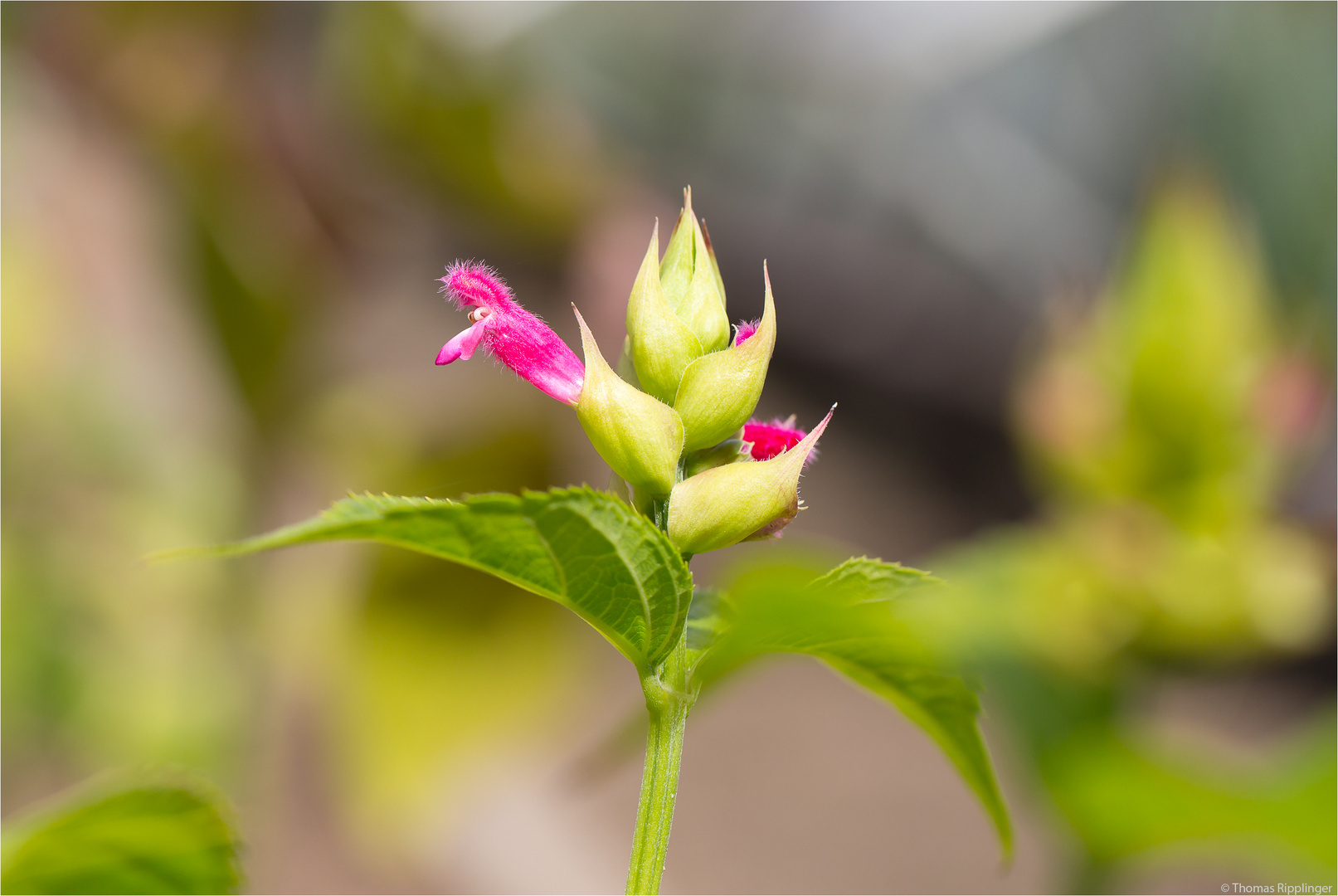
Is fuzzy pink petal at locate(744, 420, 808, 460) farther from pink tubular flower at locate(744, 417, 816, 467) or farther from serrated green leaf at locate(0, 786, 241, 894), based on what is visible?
serrated green leaf at locate(0, 786, 241, 894)

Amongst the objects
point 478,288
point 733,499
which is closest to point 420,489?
point 478,288

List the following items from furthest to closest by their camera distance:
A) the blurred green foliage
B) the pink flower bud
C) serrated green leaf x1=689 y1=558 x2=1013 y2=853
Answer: the blurred green foliage
the pink flower bud
serrated green leaf x1=689 y1=558 x2=1013 y2=853

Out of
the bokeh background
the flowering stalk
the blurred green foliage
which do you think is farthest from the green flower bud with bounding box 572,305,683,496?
the blurred green foliage

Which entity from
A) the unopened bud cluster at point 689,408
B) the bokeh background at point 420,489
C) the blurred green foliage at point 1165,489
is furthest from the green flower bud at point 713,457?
the blurred green foliage at point 1165,489

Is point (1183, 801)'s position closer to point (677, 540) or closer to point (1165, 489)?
point (677, 540)

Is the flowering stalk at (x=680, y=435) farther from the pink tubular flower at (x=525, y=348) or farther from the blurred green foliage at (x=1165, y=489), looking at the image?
the blurred green foliage at (x=1165, y=489)

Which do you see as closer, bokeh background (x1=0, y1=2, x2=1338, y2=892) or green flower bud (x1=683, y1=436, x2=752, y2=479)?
green flower bud (x1=683, y1=436, x2=752, y2=479)

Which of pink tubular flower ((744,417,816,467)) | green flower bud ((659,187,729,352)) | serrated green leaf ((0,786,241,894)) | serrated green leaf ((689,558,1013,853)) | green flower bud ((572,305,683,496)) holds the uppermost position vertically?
green flower bud ((659,187,729,352))
